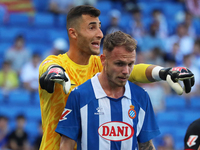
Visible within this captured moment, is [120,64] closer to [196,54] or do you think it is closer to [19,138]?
[19,138]

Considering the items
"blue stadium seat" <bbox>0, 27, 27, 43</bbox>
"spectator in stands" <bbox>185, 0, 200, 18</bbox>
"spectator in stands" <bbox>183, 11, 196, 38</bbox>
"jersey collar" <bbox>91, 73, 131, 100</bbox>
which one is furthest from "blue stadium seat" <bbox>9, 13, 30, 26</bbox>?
"jersey collar" <bbox>91, 73, 131, 100</bbox>

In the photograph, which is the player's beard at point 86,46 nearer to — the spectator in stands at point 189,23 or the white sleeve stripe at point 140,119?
the white sleeve stripe at point 140,119

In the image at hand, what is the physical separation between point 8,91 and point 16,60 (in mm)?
1046

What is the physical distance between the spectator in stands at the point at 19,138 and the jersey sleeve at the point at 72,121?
14.6 ft

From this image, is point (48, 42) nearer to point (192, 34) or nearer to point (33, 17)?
point (33, 17)

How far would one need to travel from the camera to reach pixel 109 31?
346 inches

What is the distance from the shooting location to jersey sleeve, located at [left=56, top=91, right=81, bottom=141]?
2936mm

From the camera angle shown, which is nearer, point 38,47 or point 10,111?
point 10,111

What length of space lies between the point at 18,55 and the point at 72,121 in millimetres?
6599

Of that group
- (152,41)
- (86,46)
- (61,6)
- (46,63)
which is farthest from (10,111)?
(46,63)

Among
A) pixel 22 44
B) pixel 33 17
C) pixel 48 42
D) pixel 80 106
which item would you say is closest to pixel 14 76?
pixel 22 44

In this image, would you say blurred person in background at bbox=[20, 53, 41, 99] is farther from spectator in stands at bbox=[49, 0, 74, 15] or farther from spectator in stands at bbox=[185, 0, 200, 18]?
spectator in stands at bbox=[185, 0, 200, 18]

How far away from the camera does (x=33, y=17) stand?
433 inches

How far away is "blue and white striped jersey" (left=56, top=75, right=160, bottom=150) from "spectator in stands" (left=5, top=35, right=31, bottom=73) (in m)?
6.41
